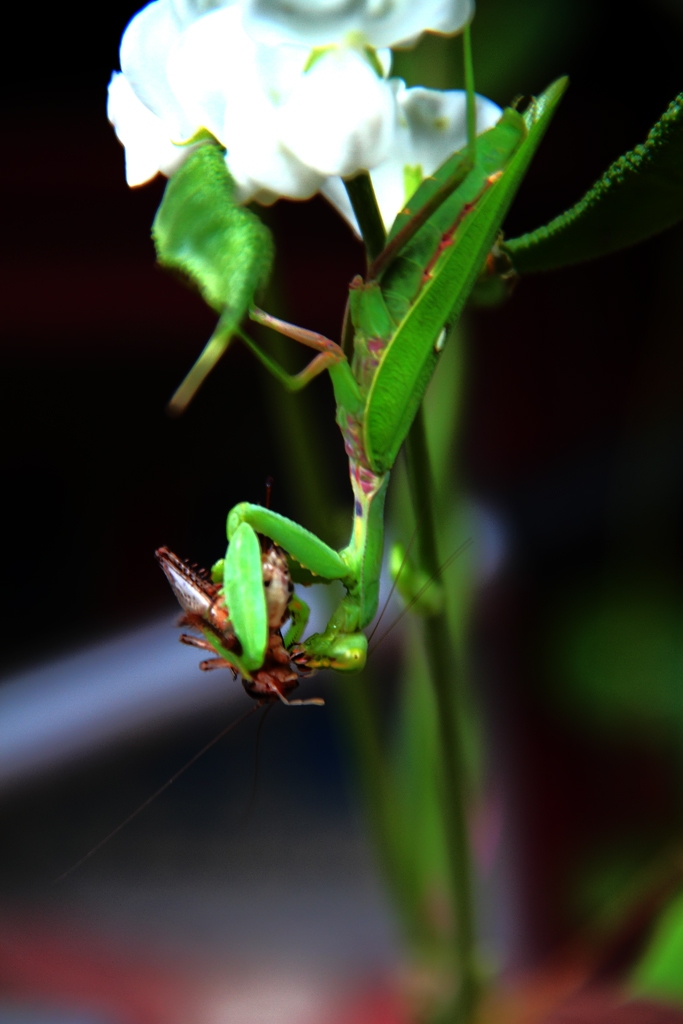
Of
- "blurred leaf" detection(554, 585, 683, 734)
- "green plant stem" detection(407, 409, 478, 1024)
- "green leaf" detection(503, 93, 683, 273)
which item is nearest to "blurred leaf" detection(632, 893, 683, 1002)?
"green plant stem" detection(407, 409, 478, 1024)

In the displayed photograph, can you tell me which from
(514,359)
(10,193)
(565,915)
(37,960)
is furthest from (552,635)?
(10,193)

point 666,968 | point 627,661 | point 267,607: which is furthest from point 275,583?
point 627,661

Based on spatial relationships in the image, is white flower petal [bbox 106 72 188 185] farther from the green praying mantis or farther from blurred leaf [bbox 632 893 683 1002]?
blurred leaf [bbox 632 893 683 1002]

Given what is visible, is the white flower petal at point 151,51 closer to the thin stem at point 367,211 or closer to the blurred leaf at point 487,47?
the thin stem at point 367,211

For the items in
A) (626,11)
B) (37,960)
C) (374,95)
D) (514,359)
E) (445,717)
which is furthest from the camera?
(514,359)

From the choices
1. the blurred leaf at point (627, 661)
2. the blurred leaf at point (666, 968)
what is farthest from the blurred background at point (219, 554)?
the blurred leaf at point (666, 968)

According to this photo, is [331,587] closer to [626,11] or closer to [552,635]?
[552,635]
